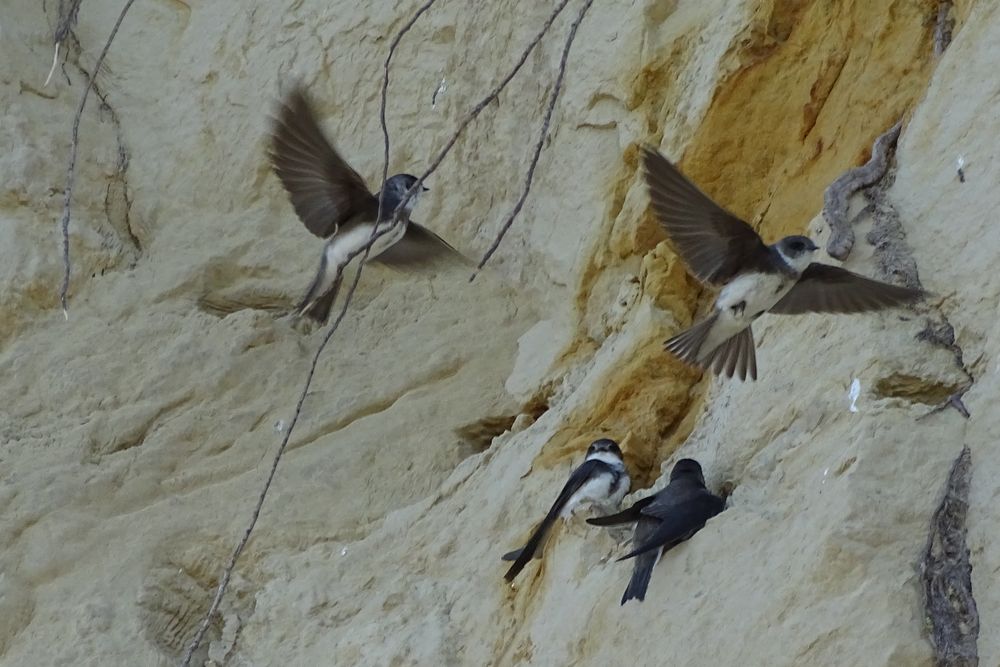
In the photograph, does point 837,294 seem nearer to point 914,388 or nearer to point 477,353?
point 914,388

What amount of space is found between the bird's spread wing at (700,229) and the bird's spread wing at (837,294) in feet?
0.33

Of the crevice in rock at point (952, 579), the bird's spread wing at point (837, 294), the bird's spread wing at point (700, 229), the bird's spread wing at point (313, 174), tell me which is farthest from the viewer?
the bird's spread wing at point (313, 174)

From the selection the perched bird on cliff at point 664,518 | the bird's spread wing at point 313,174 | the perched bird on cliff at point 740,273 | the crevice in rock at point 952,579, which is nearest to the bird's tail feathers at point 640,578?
the perched bird on cliff at point 664,518

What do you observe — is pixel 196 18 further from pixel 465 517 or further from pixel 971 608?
pixel 971 608

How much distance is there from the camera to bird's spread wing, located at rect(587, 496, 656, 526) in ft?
11.6

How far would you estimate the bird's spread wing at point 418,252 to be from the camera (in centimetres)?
463

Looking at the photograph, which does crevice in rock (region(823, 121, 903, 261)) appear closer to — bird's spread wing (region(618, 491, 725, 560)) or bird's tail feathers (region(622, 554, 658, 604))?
bird's spread wing (region(618, 491, 725, 560))

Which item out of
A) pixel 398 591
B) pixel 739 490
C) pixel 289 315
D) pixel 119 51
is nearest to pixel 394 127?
pixel 289 315

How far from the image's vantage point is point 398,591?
4113mm

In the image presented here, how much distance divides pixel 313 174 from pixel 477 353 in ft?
2.40

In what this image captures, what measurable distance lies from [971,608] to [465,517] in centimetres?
157

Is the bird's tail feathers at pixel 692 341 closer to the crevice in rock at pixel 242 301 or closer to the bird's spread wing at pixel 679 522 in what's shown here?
the bird's spread wing at pixel 679 522

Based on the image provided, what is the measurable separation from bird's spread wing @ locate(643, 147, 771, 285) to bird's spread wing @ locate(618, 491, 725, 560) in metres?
0.54

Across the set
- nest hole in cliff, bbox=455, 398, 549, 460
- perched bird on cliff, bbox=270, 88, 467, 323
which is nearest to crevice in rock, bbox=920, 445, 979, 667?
perched bird on cliff, bbox=270, 88, 467, 323
